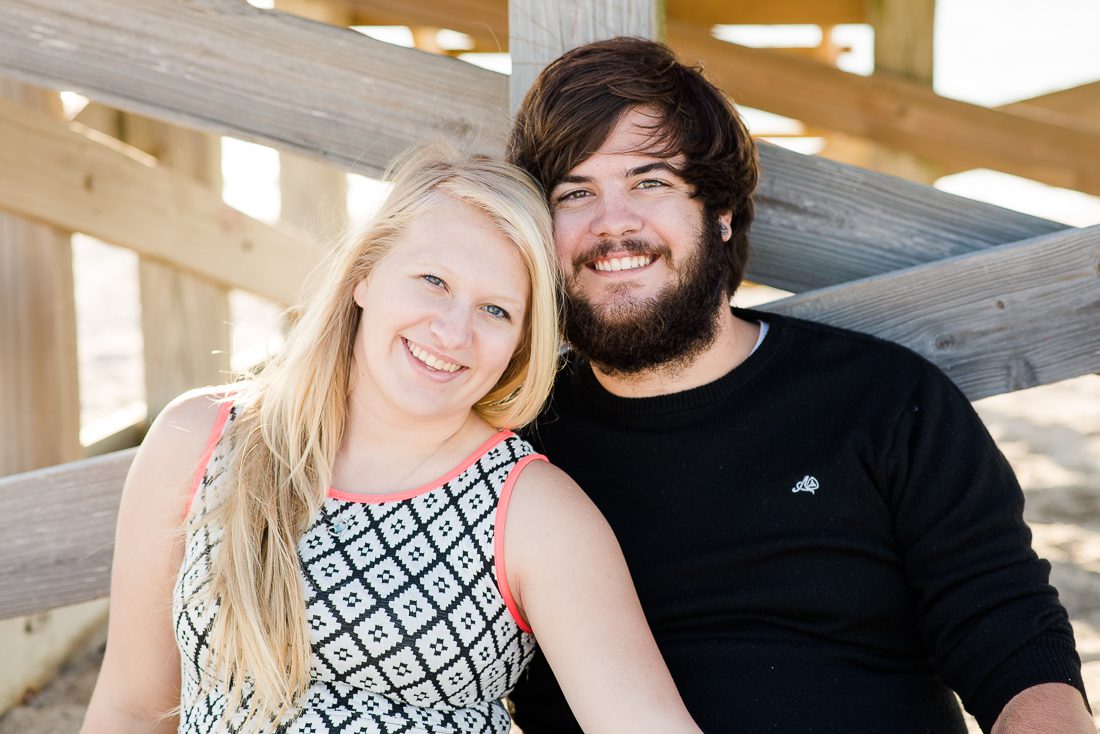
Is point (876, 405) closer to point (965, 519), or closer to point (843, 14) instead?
point (965, 519)

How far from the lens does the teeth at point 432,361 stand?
1882 mm

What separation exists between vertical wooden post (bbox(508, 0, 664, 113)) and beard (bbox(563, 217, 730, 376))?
382 millimetres

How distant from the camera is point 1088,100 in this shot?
5.19m

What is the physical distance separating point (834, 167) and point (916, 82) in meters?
2.20

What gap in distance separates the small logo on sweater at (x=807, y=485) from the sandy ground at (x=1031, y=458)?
105 cm

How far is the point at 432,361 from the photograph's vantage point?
1883 millimetres

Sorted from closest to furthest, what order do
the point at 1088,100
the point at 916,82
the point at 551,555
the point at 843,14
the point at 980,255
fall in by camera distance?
the point at 551,555, the point at 980,255, the point at 916,82, the point at 1088,100, the point at 843,14

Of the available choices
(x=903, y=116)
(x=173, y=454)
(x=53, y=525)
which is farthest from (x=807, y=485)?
(x=903, y=116)

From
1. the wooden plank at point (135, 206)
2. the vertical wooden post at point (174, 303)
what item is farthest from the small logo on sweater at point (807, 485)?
the vertical wooden post at point (174, 303)

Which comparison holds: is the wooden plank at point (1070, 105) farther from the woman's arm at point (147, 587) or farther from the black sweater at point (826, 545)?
the woman's arm at point (147, 587)

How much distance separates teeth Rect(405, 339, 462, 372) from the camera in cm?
188

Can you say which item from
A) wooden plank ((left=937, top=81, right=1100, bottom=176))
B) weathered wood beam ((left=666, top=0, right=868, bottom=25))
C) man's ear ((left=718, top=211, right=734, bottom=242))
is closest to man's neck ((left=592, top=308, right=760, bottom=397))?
man's ear ((left=718, top=211, right=734, bottom=242))

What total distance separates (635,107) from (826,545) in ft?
2.91

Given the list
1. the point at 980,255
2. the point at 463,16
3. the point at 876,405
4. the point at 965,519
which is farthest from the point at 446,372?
the point at 463,16
